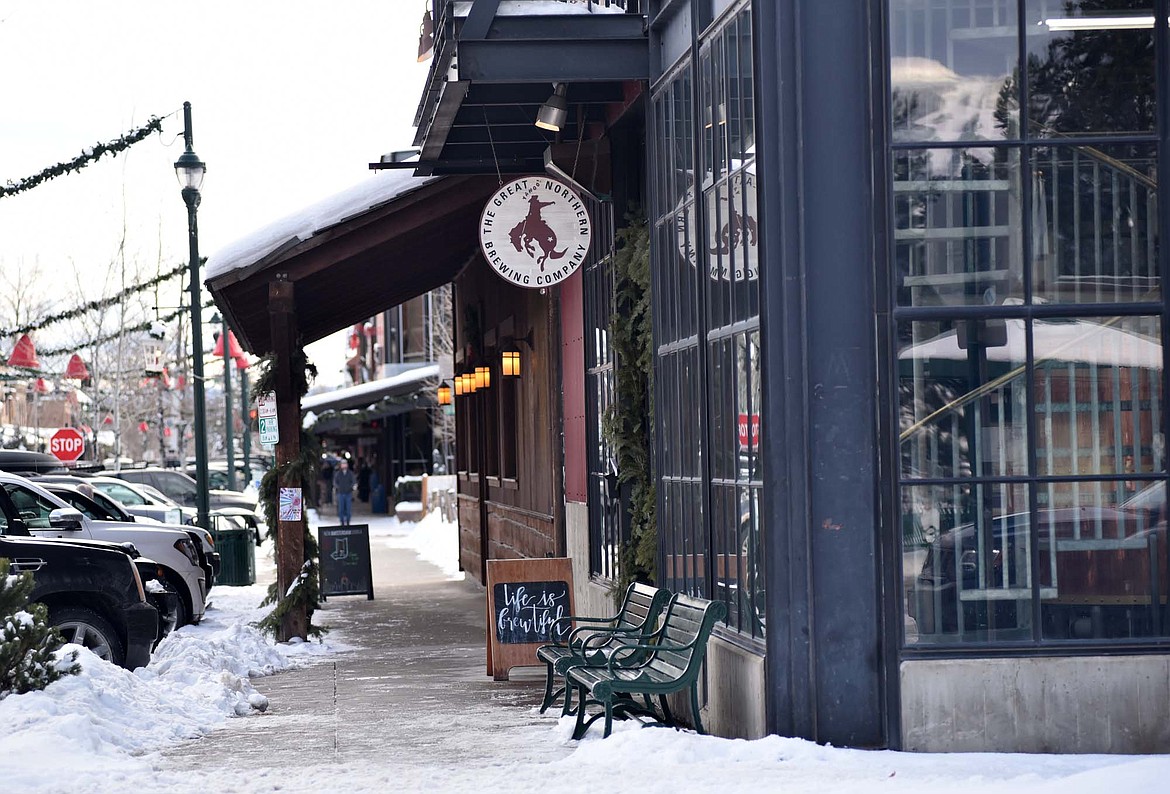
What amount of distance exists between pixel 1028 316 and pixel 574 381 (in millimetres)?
7618

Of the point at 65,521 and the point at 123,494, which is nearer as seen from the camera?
the point at 65,521

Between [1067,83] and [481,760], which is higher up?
[1067,83]

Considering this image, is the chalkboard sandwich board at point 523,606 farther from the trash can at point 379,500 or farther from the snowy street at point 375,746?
the trash can at point 379,500

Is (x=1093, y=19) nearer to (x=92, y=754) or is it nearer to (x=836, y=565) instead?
(x=836, y=565)

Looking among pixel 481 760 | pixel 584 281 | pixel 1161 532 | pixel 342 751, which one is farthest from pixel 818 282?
pixel 584 281

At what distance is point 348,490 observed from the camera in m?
38.5

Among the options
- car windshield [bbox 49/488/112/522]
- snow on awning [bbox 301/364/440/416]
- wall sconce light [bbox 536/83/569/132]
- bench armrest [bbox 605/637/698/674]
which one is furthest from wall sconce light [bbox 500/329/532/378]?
snow on awning [bbox 301/364/440/416]

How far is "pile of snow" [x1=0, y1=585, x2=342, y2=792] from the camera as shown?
344 inches

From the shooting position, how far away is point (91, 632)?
12.4 m


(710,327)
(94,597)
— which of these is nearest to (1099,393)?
(710,327)

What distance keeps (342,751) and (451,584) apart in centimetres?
1462

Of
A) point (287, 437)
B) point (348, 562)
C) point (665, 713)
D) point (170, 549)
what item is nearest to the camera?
point (665, 713)

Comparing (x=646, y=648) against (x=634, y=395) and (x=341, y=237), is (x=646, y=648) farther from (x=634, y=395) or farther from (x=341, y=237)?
(x=341, y=237)

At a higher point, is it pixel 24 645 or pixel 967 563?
Answer: pixel 967 563
